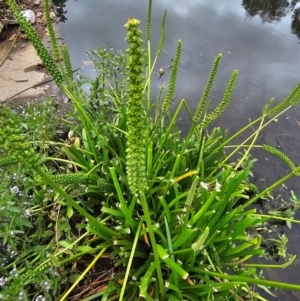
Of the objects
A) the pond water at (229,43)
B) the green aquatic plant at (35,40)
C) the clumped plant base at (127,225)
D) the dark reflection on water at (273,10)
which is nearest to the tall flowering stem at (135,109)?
the clumped plant base at (127,225)

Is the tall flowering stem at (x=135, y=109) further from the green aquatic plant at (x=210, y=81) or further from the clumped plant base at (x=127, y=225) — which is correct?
the green aquatic plant at (x=210, y=81)

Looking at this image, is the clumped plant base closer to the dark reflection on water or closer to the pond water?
the pond water

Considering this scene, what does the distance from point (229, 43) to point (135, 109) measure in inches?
120

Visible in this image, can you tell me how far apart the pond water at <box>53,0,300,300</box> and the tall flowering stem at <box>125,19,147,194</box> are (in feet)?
5.80

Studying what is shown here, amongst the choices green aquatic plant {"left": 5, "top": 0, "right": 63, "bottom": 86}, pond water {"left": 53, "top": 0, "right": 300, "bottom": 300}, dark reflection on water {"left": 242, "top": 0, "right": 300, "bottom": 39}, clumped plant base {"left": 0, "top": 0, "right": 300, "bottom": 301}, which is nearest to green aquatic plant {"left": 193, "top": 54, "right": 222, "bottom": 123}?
clumped plant base {"left": 0, "top": 0, "right": 300, "bottom": 301}

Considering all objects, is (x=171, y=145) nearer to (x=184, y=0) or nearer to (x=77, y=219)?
(x=77, y=219)

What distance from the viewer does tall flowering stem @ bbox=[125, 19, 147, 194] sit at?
0.76 m

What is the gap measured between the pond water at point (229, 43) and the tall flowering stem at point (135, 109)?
69.6 inches

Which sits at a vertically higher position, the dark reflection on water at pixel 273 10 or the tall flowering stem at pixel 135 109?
the tall flowering stem at pixel 135 109

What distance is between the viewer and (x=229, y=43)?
142 inches

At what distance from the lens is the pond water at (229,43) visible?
294 centimetres

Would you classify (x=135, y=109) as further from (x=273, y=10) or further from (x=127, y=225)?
(x=273, y=10)

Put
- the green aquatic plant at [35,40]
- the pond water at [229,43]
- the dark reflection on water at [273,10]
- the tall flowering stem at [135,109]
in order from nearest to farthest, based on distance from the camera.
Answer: the tall flowering stem at [135,109]
the green aquatic plant at [35,40]
the pond water at [229,43]
the dark reflection on water at [273,10]

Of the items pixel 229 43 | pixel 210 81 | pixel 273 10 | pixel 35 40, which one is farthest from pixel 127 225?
pixel 273 10
